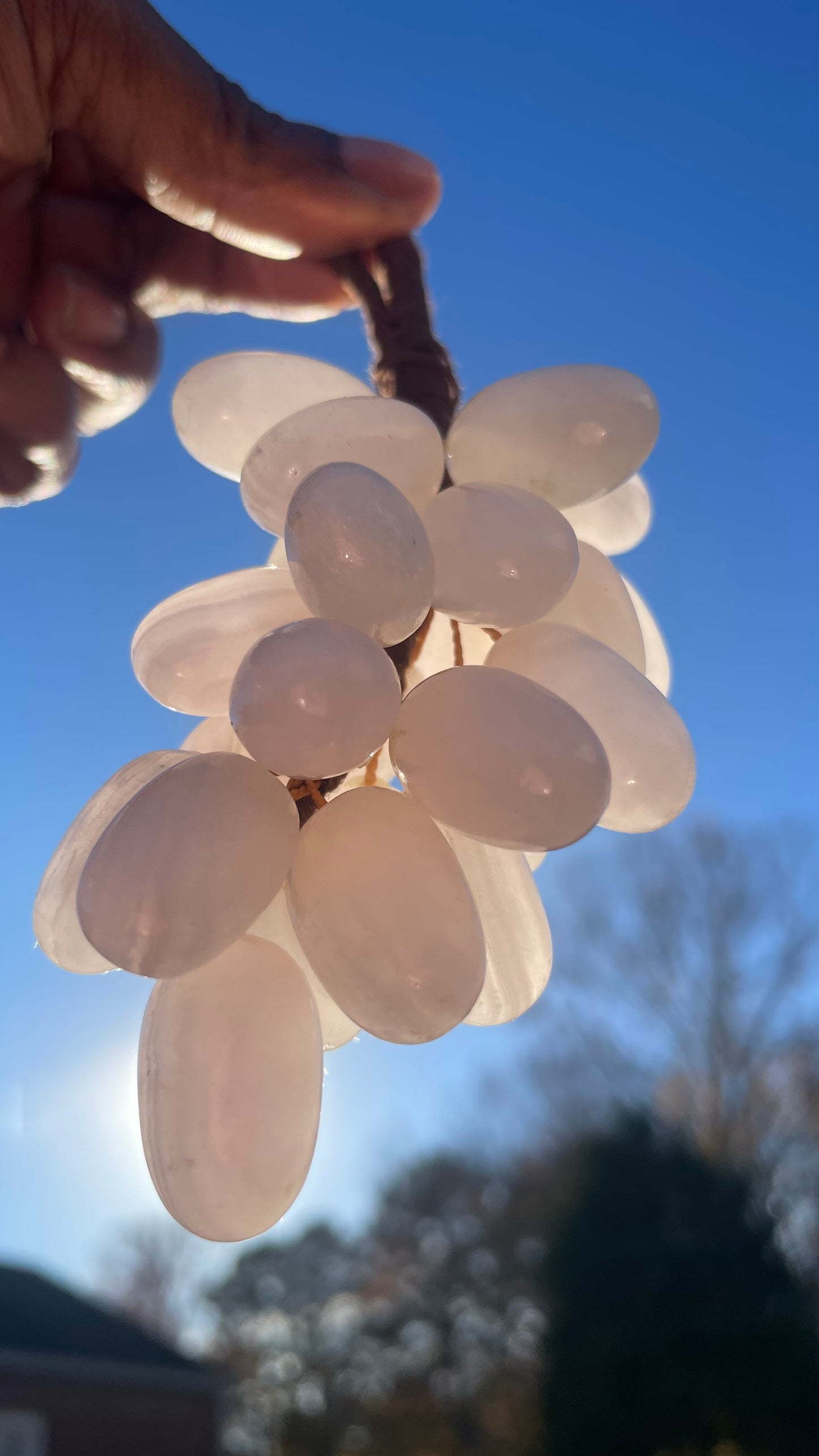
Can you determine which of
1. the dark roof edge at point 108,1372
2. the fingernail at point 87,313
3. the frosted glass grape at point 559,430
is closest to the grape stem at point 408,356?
the frosted glass grape at point 559,430

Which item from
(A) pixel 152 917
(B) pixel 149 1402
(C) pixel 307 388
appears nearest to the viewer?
(A) pixel 152 917

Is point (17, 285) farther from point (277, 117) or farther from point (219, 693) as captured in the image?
point (219, 693)

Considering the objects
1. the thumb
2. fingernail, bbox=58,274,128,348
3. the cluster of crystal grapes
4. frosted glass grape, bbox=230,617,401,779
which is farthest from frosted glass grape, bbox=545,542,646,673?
fingernail, bbox=58,274,128,348

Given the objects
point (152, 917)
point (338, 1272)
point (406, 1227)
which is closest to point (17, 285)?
point (152, 917)

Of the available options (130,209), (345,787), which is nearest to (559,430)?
(345,787)

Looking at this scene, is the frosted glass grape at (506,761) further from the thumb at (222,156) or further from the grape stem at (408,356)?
the thumb at (222,156)

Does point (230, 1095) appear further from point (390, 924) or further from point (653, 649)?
point (653, 649)

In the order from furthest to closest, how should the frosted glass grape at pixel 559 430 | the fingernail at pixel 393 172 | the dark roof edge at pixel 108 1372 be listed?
the dark roof edge at pixel 108 1372
the fingernail at pixel 393 172
the frosted glass grape at pixel 559 430
